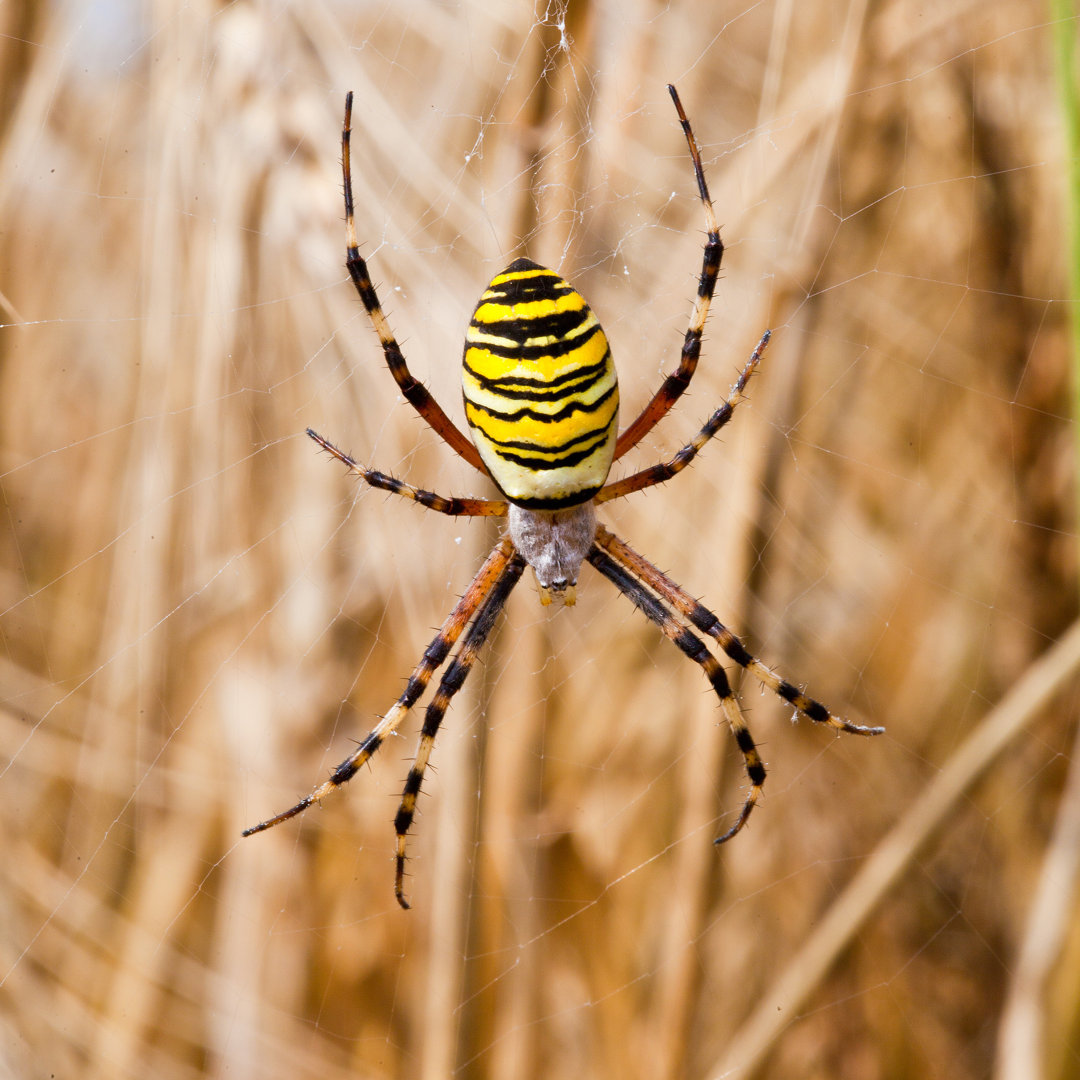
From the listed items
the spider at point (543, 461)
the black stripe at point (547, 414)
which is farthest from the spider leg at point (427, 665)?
the black stripe at point (547, 414)

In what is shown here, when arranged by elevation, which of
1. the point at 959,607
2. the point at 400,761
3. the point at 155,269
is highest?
the point at 155,269

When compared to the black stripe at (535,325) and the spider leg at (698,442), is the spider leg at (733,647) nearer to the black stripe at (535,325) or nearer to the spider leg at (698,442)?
the spider leg at (698,442)

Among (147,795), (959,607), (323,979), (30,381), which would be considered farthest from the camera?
(959,607)

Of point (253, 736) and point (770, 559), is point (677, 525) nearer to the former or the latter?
point (770, 559)

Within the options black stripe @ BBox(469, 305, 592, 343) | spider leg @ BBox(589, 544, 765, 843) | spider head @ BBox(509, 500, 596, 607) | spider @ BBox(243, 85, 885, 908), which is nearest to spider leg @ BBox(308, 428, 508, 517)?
spider @ BBox(243, 85, 885, 908)

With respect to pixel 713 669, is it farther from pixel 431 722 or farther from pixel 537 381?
pixel 537 381

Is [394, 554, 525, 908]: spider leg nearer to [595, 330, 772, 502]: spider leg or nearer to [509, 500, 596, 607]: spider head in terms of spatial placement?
[509, 500, 596, 607]: spider head

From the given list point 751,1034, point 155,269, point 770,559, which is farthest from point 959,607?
point 155,269
